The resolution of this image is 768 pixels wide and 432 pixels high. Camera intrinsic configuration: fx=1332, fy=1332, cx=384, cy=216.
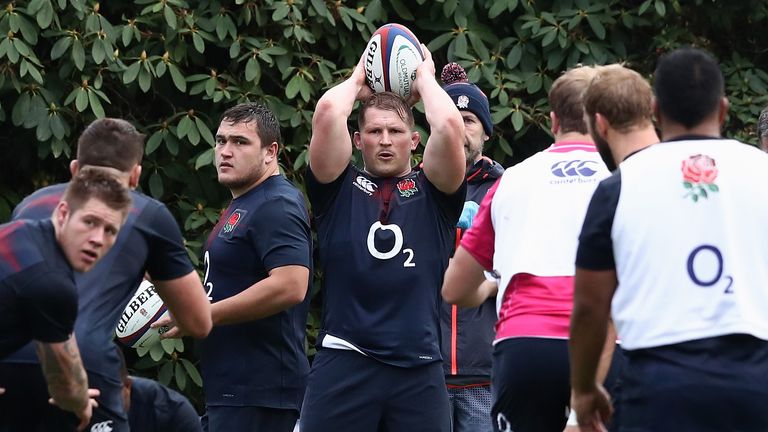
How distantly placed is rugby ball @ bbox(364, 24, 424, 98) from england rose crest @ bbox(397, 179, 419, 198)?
1.73 feet

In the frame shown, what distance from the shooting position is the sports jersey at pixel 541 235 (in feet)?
15.6

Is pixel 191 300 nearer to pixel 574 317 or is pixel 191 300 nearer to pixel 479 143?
pixel 574 317

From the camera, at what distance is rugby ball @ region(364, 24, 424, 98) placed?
6.16 m

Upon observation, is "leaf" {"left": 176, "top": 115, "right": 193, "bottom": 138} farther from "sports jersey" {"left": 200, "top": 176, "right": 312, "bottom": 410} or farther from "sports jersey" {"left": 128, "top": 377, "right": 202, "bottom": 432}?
"sports jersey" {"left": 128, "top": 377, "right": 202, "bottom": 432}

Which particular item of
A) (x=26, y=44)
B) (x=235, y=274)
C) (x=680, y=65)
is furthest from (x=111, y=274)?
(x=26, y=44)

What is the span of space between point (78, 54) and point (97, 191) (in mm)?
3633

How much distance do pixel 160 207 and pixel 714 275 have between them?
1.95 m

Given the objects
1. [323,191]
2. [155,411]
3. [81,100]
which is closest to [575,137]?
[323,191]

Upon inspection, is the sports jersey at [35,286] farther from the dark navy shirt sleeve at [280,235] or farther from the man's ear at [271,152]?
the man's ear at [271,152]

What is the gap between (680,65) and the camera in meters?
3.94

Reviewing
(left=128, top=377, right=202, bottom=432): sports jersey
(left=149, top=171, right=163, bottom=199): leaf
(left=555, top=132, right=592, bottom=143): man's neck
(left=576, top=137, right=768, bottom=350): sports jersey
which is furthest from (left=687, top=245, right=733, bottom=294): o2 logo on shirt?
(left=149, top=171, right=163, bottom=199): leaf

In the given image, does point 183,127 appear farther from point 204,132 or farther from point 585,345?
point 585,345

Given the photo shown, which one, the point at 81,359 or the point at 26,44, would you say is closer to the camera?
the point at 81,359

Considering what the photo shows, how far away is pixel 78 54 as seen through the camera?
7.62 metres
